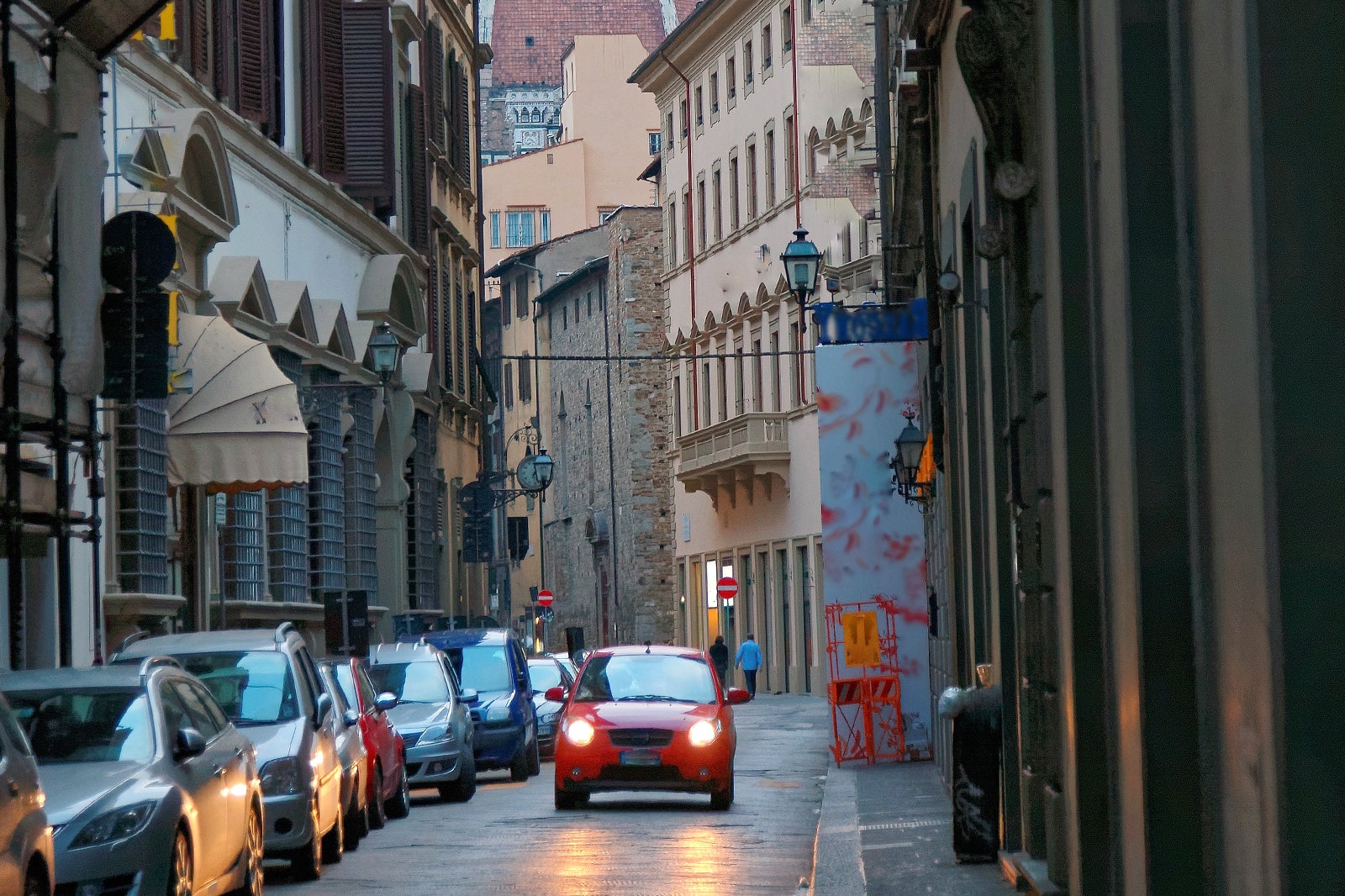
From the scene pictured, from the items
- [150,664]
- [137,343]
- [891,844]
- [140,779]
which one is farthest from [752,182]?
[140,779]

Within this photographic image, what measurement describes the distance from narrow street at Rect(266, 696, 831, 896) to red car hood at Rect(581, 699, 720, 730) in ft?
2.78

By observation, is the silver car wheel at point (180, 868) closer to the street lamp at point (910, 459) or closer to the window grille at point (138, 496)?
the window grille at point (138, 496)

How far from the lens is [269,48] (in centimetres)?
2930

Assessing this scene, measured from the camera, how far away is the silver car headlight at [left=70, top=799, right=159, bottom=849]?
1009 cm

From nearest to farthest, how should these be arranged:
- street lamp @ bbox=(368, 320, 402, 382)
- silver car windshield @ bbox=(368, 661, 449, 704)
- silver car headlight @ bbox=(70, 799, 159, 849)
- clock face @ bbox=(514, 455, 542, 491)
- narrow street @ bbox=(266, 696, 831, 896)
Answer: silver car headlight @ bbox=(70, 799, 159, 849), narrow street @ bbox=(266, 696, 831, 896), silver car windshield @ bbox=(368, 661, 449, 704), street lamp @ bbox=(368, 320, 402, 382), clock face @ bbox=(514, 455, 542, 491)

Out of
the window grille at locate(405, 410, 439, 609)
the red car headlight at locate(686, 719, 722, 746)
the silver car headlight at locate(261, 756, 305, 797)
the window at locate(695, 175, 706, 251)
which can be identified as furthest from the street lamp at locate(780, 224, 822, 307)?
the window at locate(695, 175, 706, 251)

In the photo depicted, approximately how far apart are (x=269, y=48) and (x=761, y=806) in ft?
44.8

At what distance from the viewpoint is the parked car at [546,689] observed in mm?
32312

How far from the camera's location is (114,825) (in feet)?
33.5

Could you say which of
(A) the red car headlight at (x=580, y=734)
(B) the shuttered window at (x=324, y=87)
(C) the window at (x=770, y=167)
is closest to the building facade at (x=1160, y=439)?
(A) the red car headlight at (x=580, y=734)

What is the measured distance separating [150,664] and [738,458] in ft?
142

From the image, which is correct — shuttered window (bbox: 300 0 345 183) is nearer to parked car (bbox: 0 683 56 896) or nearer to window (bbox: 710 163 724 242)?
parked car (bbox: 0 683 56 896)

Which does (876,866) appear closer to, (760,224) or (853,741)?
(853,741)

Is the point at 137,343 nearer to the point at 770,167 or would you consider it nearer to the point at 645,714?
the point at 645,714
